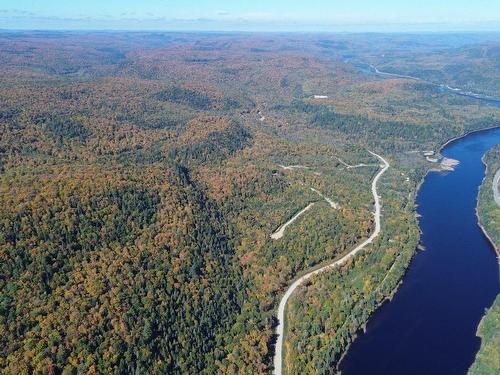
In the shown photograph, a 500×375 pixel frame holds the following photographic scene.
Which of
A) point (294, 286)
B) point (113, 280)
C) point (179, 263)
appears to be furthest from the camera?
point (294, 286)

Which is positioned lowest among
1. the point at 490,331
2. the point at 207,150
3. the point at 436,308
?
the point at 436,308

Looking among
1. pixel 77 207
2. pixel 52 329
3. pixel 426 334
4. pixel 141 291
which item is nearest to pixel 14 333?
pixel 52 329

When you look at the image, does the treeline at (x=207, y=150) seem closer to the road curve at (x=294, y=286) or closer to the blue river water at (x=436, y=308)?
the road curve at (x=294, y=286)

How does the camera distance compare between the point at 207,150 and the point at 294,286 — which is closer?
the point at 294,286

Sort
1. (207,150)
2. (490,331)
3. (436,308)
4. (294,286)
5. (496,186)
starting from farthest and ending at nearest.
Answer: (207,150) < (496,186) < (294,286) < (436,308) < (490,331)

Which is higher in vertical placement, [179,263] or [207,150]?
[207,150]

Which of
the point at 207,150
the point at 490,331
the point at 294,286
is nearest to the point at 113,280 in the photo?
the point at 294,286

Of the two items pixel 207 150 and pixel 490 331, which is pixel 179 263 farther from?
pixel 207 150

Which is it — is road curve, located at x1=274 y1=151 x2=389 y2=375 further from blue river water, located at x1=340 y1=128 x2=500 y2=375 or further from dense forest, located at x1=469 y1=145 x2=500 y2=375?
dense forest, located at x1=469 y1=145 x2=500 y2=375
